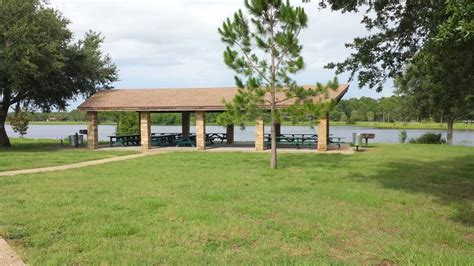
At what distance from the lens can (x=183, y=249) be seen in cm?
521

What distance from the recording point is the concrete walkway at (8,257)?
4.66 metres

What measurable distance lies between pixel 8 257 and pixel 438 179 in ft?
33.5

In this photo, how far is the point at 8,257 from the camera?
4836mm

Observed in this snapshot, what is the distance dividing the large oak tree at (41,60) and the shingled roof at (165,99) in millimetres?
1879

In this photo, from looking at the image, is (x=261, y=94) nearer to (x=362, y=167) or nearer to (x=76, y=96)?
(x=362, y=167)

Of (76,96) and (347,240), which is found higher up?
(76,96)

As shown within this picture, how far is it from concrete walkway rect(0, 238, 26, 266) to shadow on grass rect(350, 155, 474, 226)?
6.21m

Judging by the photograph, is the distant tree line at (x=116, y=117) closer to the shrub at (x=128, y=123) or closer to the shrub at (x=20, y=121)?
the shrub at (x=128, y=123)

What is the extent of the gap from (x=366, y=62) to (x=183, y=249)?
663cm

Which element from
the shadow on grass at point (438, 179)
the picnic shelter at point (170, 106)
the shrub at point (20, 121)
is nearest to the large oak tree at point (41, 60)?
the picnic shelter at point (170, 106)

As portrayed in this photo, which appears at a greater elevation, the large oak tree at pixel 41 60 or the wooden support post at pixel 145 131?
the large oak tree at pixel 41 60

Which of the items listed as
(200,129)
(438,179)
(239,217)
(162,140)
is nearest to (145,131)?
(162,140)

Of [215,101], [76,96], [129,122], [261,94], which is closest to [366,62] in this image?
[261,94]

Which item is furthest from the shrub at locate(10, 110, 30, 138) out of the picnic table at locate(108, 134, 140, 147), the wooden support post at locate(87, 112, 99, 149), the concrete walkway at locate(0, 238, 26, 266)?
the concrete walkway at locate(0, 238, 26, 266)
